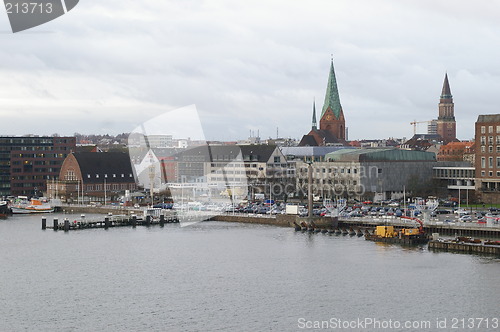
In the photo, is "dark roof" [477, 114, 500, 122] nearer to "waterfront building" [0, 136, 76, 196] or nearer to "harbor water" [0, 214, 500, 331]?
"harbor water" [0, 214, 500, 331]

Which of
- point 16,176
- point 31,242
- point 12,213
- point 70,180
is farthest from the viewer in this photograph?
point 16,176

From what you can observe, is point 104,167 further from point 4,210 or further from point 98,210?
point 4,210

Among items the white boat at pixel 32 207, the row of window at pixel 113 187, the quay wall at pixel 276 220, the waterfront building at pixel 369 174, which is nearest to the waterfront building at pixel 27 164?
the row of window at pixel 113 187

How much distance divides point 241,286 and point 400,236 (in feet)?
48.7

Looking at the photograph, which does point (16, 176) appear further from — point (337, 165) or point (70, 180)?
point (337, 165)

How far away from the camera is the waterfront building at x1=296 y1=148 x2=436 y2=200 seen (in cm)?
7250

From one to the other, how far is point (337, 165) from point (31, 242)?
110 ft

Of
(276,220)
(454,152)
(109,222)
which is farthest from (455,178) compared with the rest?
(454,152)

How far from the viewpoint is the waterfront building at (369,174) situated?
72500 mm

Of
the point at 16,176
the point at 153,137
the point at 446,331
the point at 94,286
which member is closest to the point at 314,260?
the point at 94,286

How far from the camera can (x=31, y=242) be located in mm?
47406

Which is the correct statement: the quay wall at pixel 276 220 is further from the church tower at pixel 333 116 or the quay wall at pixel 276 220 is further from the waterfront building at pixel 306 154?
the church tower at pixel 333 116

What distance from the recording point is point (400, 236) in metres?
45.5

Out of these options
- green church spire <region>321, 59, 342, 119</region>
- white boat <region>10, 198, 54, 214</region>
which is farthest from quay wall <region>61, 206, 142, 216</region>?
green church spire <region>321, 59, 342, 119</region>
